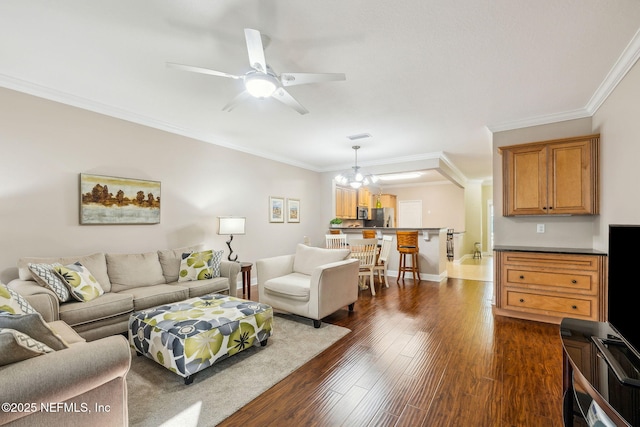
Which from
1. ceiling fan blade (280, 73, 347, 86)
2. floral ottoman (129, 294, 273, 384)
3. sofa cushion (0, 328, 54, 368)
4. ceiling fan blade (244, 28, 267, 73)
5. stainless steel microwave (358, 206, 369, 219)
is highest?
ceiling fan blade (244, 28, 267, 73)

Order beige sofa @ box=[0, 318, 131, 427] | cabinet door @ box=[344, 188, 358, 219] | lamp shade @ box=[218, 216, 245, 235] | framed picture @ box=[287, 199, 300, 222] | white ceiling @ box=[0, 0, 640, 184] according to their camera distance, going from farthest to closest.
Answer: cabinet door @ box=[344, 188, 358, 219] < framed picture @ box=[287, 199, 300, 222] < lamp shade @ box=[218, 216, 245, 235] < white ceiling @ box=[0, 0, 640, 184] < beige sofa @ box=[0, 318, 131, 427]

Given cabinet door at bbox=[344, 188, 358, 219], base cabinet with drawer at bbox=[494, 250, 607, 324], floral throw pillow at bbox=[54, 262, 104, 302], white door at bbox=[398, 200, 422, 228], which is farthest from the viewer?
white door at bbox=[398, 200, 422, 228]

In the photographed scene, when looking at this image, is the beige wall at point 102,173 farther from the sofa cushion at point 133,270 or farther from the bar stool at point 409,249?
the bar stool at point 409,249

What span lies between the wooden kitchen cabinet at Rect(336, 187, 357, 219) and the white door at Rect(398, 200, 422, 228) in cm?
269

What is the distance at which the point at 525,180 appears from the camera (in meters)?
3.68

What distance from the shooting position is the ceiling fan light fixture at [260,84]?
2.09m

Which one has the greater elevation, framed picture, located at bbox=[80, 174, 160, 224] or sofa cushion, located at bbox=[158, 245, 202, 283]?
framed picture, located at bbox=[80, 174, 160, 224]

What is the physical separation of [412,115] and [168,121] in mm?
3405

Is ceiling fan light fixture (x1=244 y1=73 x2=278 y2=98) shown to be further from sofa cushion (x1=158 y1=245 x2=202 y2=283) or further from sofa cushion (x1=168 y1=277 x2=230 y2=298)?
sofa cushion (x1=158 y1=245 x2=202 y2=283)

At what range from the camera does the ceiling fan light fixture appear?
6.86ft

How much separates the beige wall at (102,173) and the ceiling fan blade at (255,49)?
2.62 meters

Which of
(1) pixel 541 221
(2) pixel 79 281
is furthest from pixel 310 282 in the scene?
(1) pixel 541 221

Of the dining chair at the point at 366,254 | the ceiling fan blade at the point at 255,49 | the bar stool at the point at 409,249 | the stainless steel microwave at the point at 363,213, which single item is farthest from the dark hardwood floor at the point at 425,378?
the stainless steel microwave at the point at 363,213

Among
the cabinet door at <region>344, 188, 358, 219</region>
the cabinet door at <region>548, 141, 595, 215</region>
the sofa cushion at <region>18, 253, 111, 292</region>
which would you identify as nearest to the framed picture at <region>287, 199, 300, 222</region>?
the cabinet door at <region>344, 188, 358, 219</region>
